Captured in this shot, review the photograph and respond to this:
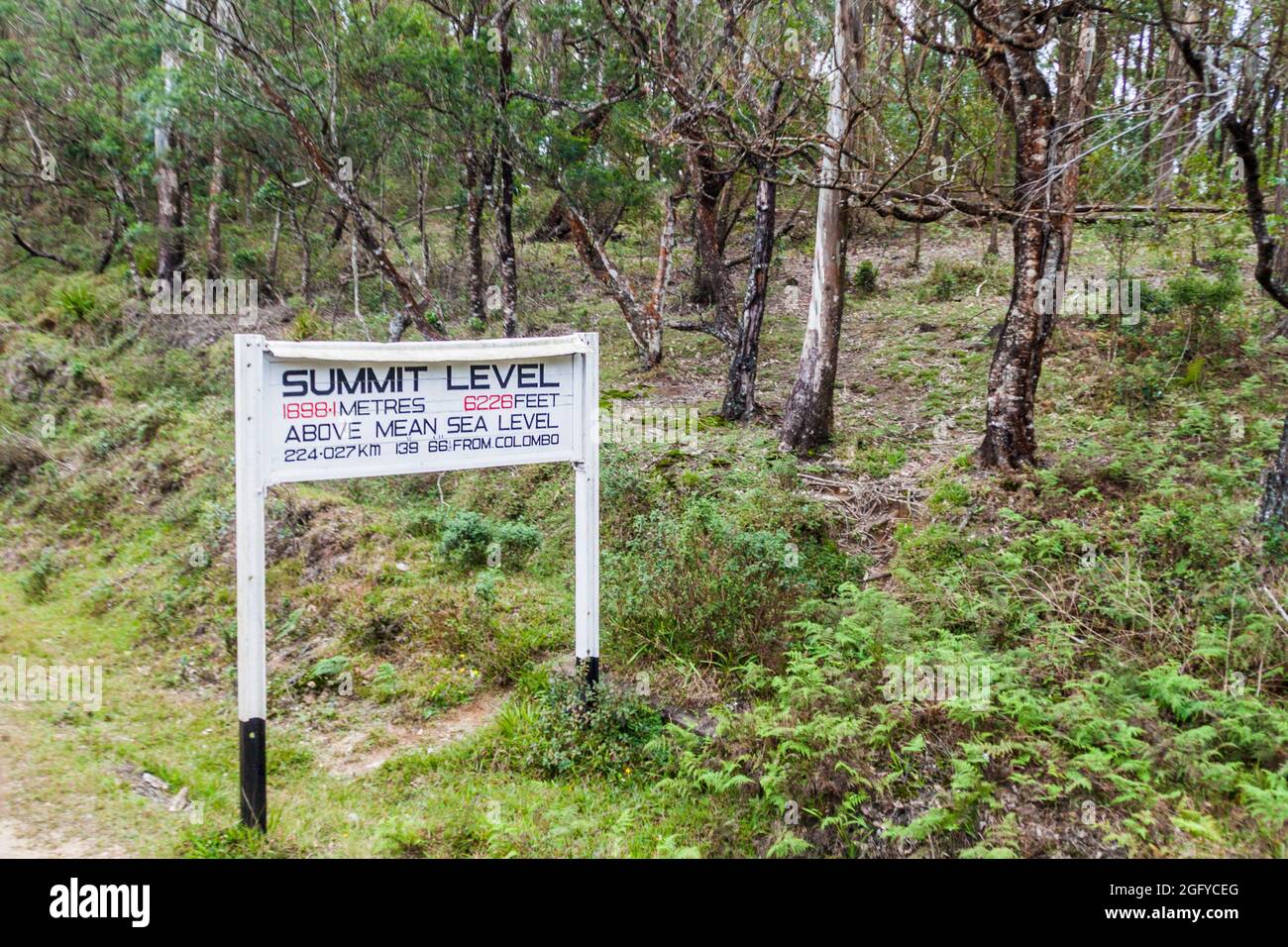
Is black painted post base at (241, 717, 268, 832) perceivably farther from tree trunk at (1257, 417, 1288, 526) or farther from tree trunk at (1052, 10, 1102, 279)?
A: tree trunk at (1257, 417, 1288, 526)

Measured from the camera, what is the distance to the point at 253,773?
4398 mm

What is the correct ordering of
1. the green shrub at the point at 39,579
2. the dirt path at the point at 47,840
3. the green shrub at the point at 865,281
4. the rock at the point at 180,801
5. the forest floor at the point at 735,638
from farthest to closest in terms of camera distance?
the green shrub at the point at 865,281
the green shrub at the point at 39,579
the rock at the point at 180,801
the forest floor at the point at 735,638
the dirt path at the point at 47,840

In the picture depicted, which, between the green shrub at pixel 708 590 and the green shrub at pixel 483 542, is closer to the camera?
the green shrub at pixel 708 590

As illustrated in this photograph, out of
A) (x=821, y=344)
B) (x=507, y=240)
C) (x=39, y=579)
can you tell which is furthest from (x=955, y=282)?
(x=39, y=579)

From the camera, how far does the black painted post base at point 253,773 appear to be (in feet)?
14.4

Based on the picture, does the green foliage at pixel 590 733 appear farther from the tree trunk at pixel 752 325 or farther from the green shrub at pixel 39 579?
the green shrub at pixel 39 579

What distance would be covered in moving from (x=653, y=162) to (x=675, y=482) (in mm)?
9626

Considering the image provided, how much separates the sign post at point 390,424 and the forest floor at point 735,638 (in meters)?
0.89

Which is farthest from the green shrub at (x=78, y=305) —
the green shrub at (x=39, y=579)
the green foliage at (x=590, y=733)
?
the green foliage at (x=590, y=733)

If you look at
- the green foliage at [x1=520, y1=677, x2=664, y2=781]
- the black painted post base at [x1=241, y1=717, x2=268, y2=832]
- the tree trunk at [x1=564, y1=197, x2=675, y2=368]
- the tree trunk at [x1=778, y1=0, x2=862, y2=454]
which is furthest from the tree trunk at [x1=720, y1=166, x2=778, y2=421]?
the black painted post base at [x1=241, y1=717, x2=268, y2=832]

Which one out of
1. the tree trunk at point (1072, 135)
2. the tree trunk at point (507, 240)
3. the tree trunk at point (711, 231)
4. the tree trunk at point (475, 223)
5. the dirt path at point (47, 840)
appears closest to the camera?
the dirt path at point (47, 840)

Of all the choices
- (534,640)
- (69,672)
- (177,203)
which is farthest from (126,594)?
(177,203)

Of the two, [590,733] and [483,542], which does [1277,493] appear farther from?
Answer: [483,542]

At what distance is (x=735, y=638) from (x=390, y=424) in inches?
119
